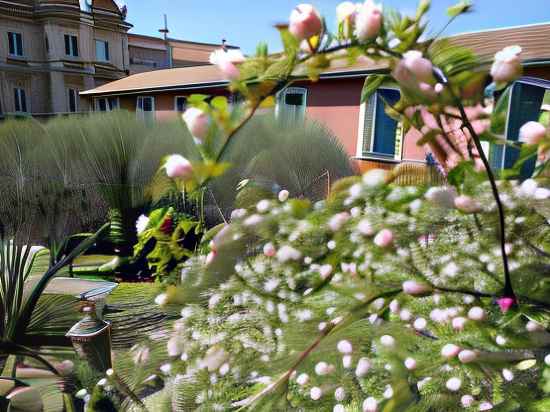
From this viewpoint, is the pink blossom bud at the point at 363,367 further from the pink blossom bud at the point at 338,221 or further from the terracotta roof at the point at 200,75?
the terracotta roof at the point at 200,75

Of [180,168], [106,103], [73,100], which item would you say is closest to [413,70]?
[180,168]

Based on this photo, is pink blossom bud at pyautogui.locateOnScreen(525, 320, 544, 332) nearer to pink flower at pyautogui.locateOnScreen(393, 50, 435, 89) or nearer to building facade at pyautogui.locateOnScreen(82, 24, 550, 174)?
pink flower at pyautogui.locateOnScreen(393, 50, 435, 89)

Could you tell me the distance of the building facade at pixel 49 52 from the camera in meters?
22.0

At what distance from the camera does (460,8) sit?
61cm

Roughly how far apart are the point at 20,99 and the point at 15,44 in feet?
8.79

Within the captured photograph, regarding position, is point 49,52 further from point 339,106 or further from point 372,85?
point 372,85

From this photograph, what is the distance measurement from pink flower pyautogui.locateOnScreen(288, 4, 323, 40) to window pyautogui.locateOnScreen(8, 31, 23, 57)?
86.6 feet

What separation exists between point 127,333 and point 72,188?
12.7 ft

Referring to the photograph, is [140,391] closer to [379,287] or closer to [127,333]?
[127,333]

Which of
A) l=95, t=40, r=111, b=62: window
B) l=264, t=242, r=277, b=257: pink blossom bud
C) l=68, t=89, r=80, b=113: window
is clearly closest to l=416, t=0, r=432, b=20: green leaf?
l=264, t=242, r=277, b=257: pink blossom bud

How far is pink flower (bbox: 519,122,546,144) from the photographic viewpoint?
634mm

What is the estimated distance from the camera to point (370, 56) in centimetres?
60

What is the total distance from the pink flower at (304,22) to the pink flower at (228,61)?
9 cm

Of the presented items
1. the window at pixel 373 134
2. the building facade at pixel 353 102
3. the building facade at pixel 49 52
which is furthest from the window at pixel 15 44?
the window at pixel 373 134
